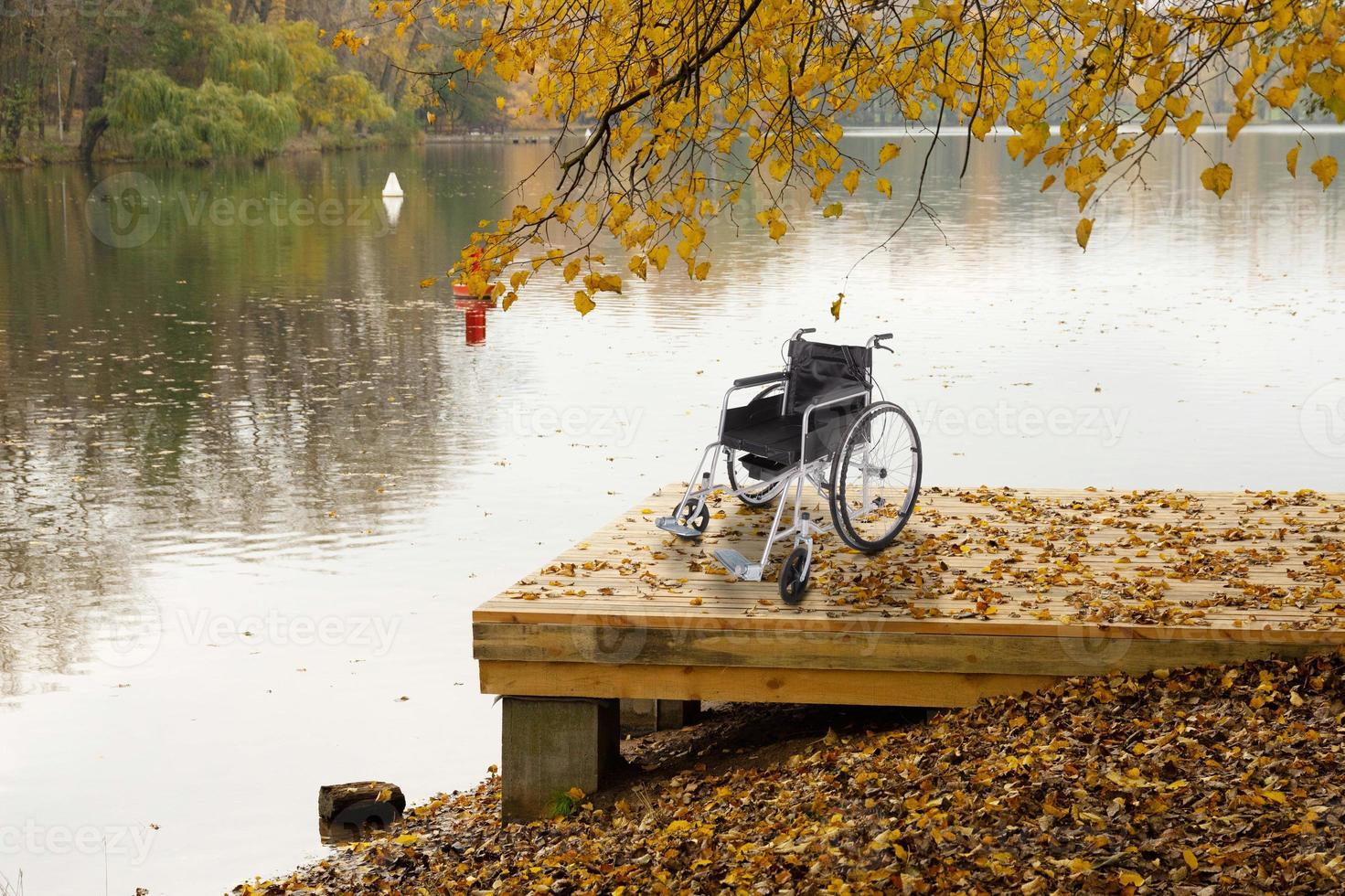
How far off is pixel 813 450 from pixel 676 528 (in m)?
0.69

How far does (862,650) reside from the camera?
533 centimetres

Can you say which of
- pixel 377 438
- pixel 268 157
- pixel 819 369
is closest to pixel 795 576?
pixel 819 369

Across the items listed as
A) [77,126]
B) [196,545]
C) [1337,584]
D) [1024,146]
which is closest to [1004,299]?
[196,545]

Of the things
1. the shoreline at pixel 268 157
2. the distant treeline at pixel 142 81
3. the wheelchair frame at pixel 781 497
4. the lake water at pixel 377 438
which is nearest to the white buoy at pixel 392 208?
the lake water at pixel 377 438

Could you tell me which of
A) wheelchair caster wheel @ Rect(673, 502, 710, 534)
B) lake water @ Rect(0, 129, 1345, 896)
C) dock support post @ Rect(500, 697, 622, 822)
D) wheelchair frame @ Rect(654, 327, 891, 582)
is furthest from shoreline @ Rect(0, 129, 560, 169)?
dock support post @ Rect(500, 697, 622, 822)

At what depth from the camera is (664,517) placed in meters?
6.70

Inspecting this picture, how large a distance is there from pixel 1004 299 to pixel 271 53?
3600 centimetres

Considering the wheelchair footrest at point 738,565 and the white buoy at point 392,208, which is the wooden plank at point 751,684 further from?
the white buoy at point 392,208

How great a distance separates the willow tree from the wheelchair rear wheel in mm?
1171

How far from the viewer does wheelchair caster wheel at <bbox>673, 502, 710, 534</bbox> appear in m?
6.64

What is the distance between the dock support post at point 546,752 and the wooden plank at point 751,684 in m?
0.09

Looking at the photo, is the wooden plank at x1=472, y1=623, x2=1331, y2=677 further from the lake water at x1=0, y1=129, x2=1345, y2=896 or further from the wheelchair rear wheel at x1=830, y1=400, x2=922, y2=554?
the lake water at x1=0, y1=129, x2=1345, y2=896

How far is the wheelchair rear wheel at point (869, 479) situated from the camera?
20.4 feet

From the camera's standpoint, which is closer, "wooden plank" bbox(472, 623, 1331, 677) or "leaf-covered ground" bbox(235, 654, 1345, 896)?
"leaf-covered ground" bbox(235, 654, 1345, 896)
